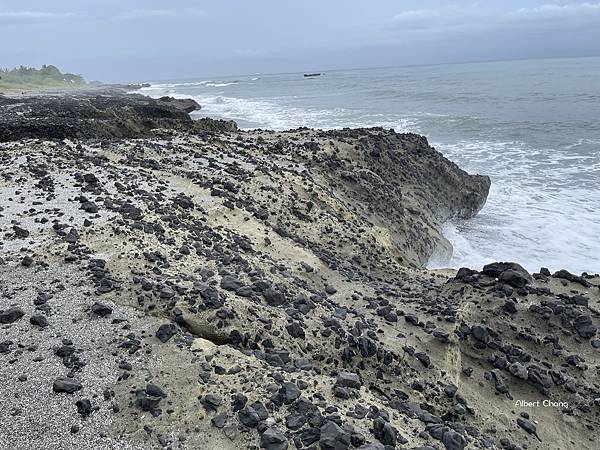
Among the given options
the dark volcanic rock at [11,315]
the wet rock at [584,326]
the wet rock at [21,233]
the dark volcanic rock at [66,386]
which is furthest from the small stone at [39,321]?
the wet rock at [584,326]

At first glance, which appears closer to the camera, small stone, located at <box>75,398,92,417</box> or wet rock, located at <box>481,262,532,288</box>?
small stone, located at <box>75,398,92,417</box>

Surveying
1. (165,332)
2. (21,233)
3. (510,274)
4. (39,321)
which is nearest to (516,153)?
(510,274)

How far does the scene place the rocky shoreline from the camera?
4.30m

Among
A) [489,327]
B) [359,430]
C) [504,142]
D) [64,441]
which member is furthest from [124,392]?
[504,142]

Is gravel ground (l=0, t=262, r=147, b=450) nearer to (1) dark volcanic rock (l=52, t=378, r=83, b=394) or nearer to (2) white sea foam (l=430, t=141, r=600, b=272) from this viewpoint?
(1) dark volcanic rock (l=52, t=378, r=83, b=394)

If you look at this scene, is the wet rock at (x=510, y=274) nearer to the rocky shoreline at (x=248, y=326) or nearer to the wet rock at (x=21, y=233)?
the rocky shoreline at (x=248, y=326)

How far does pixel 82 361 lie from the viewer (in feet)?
15.5

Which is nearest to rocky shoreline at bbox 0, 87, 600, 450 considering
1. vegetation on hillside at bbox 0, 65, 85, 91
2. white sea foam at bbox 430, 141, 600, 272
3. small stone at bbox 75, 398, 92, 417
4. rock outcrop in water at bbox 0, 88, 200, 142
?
small stone at bbox 75, 398, 92, 417

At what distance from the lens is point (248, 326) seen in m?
5.75

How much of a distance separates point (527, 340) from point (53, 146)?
10.5 m

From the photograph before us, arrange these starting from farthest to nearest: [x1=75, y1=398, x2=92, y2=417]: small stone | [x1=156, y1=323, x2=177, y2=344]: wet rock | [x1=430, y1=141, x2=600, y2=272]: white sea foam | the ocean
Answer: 1. the ocean
2. [x1=430, y1=141, x2=600, y2=272]: white sea foam
3. [x1=156, y1=323, x2=177, y2=344]: wet rock
4. [x1=75, y1=398, x2=92, y2=417]: small stone

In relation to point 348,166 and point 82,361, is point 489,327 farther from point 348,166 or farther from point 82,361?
point 348,166

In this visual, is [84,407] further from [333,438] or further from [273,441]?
[333,438]

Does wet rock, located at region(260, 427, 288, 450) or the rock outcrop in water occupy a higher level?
the rock outcrop in water
